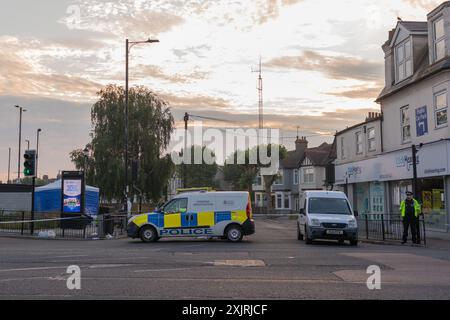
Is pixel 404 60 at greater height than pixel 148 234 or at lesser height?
greater

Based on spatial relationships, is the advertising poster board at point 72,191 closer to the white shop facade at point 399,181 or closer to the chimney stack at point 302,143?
the white shop facade at point 399,181

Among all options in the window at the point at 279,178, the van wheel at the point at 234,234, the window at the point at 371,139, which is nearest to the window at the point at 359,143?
the window at the point at 371,139

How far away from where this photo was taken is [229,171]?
324 feet

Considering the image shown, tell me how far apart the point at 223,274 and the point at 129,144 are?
32318 millimetres

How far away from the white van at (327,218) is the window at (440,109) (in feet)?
21.7

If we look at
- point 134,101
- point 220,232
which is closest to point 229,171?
point 134,101

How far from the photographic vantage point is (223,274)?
434 inches

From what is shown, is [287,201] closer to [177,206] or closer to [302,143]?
[302,143]

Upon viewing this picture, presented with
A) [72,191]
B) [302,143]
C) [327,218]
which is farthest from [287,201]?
[327,218]

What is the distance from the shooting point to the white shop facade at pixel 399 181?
927 inches

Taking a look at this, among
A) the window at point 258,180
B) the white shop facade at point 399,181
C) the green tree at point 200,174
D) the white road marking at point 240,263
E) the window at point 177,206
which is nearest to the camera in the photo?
the white road marking at point 240,263

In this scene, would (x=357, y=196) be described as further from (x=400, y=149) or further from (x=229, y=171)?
(x=229, y=171)

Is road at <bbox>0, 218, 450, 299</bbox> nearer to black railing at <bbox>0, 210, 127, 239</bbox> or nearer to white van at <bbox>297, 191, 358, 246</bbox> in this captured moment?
white van at <bbox>297, 191, 358, 246</bbox>

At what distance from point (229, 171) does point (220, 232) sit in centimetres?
7787
